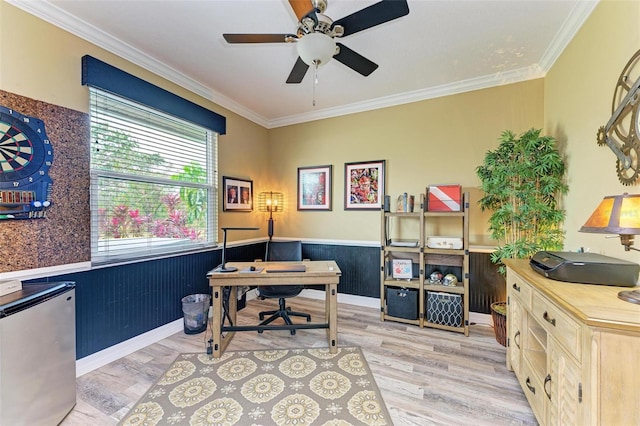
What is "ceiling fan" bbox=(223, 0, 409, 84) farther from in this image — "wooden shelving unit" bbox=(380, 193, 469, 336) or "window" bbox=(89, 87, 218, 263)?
"wooden shelving unit" bbox=(380, 193, 469, 336)

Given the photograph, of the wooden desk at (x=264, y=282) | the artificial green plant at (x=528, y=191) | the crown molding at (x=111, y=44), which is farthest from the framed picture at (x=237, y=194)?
the artificial green plant at (x=528, y=191)

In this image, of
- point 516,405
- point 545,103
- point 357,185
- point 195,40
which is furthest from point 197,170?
point 545,103

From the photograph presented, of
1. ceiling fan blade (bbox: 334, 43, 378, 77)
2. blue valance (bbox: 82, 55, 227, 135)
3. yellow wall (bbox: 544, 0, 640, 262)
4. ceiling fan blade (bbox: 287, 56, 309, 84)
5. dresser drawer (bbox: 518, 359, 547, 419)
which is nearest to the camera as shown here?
dresser drawer (bbox: 518, 359, 547, 419)

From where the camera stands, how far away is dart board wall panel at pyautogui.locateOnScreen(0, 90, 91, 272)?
5.70 ft

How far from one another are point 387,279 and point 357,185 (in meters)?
1.32

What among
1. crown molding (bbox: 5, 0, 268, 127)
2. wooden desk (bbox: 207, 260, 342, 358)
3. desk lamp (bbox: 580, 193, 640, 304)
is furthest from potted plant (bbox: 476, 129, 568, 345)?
crown molding (bbox: 5, 0, 268, 127)

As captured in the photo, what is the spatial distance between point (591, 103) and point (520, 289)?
1.43 m

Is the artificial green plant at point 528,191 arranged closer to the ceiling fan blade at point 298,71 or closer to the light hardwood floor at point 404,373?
the light hardwood floor at point 404,373

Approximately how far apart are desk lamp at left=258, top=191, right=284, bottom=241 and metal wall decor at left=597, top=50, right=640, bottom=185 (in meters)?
3.50

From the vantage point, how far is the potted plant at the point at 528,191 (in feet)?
7.39

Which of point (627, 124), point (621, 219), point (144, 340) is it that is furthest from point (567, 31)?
point (144, 340)

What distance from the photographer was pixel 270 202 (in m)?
4.04

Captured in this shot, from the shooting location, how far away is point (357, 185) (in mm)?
3619

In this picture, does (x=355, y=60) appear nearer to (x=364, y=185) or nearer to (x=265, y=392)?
(x=364, y=185)
